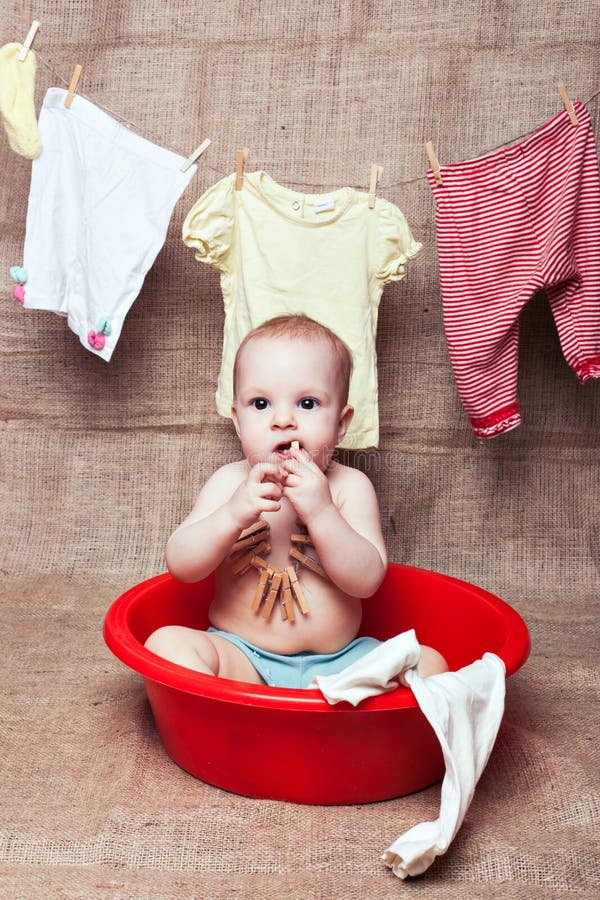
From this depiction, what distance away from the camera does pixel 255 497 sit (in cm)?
112

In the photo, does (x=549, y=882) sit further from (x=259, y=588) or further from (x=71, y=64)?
(x=71, y=64)

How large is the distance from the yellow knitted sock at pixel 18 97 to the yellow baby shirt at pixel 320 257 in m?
0.33

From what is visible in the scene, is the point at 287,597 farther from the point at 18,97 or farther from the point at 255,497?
the point at 18,97

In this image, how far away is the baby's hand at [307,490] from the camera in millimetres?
1129

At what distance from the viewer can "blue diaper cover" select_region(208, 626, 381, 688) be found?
1.23 m

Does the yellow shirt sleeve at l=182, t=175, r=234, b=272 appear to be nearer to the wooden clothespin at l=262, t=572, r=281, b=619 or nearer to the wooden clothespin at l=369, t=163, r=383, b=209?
the wooden clothespin at l=369, t=163, r=383, b=209

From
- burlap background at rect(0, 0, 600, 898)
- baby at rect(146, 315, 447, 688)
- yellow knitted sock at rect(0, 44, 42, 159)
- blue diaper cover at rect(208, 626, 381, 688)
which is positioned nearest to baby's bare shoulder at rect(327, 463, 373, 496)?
baby at rect(146, 315, 447, 688)

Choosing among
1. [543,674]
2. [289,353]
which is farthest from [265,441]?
[543,674]

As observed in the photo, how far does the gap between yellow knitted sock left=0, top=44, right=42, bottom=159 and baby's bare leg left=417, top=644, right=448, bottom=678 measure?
3.38 ft

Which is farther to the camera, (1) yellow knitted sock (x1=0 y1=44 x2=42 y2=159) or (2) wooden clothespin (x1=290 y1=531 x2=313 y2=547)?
(1) yellow knitted sock (x1=0 y1=44 x2=42 y2=159)

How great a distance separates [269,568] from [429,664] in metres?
0.24

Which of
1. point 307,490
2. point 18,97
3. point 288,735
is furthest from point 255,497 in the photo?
point 18,97

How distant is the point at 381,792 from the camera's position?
3.45 feet

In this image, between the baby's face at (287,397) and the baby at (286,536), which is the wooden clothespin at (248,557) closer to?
the baby at (286,536)
